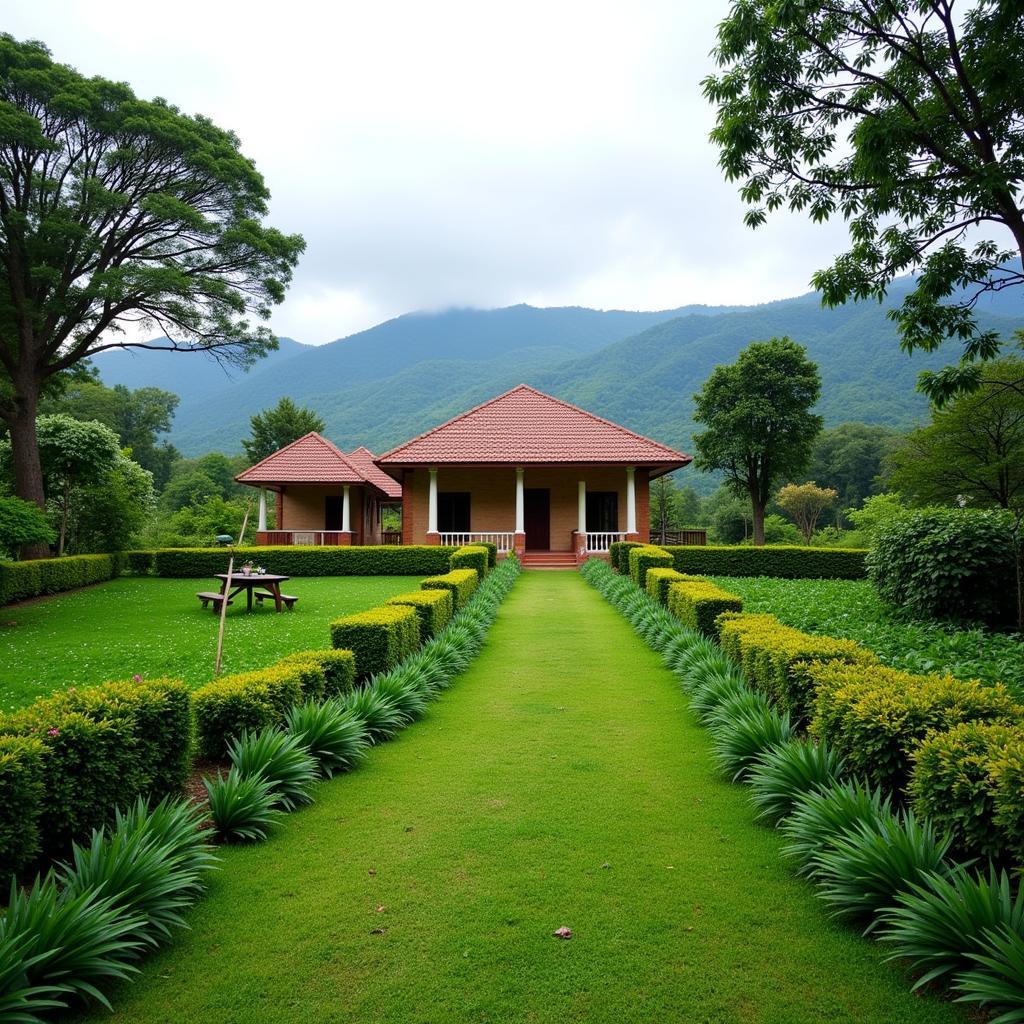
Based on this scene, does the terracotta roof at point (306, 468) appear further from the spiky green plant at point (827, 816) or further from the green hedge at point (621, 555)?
the spiky green plant at point (827, 816)

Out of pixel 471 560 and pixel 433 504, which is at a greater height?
pixel 433 504

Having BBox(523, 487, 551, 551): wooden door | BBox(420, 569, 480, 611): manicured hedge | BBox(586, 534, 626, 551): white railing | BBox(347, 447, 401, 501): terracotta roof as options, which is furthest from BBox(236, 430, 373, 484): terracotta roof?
BBox(420, 569, 480, 611): manicured hedge

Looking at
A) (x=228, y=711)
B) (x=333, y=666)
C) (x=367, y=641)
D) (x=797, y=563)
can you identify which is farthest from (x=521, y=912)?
(x=797, y=563)

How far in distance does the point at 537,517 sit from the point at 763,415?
47.2 feet

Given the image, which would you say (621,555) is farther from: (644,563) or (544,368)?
(544,368)

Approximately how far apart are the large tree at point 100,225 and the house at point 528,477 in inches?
309

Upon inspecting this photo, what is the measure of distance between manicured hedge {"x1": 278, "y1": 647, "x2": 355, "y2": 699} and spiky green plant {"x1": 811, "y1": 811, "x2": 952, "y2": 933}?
4225 mm

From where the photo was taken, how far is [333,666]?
610 cm

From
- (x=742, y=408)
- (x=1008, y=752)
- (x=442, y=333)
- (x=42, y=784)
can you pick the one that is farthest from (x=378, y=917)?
(x=442, y=333)

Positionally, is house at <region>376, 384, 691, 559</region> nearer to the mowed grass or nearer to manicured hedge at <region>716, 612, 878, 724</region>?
the mowed grass

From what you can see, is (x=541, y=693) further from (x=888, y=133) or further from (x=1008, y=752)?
(x=888, y=133)

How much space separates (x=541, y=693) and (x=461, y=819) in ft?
9.89

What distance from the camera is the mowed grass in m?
7.84

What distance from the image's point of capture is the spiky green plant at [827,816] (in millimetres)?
3348
